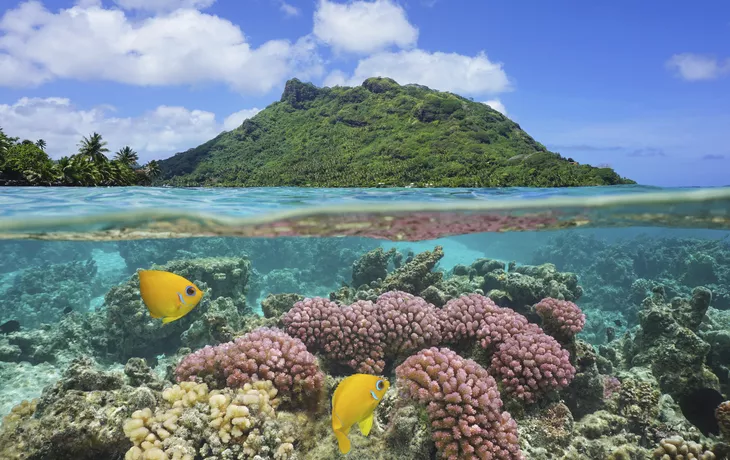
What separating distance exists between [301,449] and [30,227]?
11.2 meters

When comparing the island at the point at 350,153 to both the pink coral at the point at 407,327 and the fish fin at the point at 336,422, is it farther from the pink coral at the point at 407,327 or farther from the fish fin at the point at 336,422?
the fish fin at the point at 336,422

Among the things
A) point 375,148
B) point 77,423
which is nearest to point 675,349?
point 77,423

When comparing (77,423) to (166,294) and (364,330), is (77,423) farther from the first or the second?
(364,330)

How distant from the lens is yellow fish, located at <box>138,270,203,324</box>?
3.47 meters

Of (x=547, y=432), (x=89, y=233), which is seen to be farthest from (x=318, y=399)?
(x=89, y=233)

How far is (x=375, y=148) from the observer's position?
69750 mm

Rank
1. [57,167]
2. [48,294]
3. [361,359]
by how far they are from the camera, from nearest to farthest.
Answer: [361,359] → [48,294] → [57,167]

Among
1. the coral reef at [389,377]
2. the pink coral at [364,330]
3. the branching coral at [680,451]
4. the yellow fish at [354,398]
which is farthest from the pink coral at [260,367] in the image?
the branching coral at [680,451]

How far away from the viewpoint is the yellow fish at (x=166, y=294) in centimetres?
347

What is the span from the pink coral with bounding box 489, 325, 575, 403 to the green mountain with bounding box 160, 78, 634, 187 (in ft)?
120

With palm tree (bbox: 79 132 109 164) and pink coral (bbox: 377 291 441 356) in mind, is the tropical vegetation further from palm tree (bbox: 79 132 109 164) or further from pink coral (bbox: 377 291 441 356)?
pink coral (bbox: 377 291 441 356)

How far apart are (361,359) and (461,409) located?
2026 millimetres

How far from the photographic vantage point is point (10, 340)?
10562 mm

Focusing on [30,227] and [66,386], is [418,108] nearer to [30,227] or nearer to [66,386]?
[30,227]
